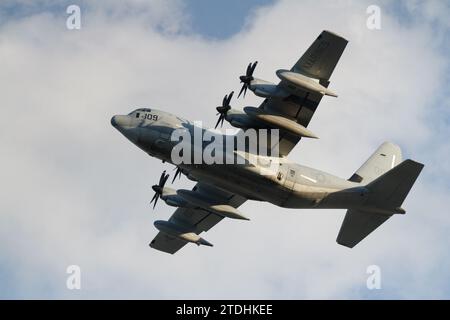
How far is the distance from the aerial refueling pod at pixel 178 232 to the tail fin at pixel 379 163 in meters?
10.6

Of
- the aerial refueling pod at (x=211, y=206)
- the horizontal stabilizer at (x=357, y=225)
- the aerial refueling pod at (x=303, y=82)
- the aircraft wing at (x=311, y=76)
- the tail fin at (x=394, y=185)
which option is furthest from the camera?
the aerial refueling pod at (x=211, y=206)

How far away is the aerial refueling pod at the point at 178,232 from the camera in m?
49.2

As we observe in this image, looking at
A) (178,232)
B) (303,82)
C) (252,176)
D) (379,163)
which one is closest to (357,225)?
(379,163)

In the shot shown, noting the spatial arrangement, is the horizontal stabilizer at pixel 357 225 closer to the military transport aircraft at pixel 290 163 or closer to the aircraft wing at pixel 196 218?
the military transport aircraft at pixel 290 163

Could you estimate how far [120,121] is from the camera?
43312 mm

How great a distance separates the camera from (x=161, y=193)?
155 feet

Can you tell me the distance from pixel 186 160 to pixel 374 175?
12244mm

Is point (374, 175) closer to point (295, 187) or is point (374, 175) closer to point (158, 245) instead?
point (295, 187)

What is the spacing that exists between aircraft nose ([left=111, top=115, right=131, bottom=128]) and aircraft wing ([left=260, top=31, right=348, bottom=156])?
762 cm

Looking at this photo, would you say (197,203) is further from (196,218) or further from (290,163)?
(290,163)

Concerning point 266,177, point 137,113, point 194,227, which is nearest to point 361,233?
point 266,177

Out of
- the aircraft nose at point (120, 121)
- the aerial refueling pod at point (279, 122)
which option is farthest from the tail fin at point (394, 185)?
the aircraft nose at point (120, 121)

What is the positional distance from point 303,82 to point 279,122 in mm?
2780

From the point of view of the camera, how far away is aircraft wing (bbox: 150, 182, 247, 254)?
47031mm
